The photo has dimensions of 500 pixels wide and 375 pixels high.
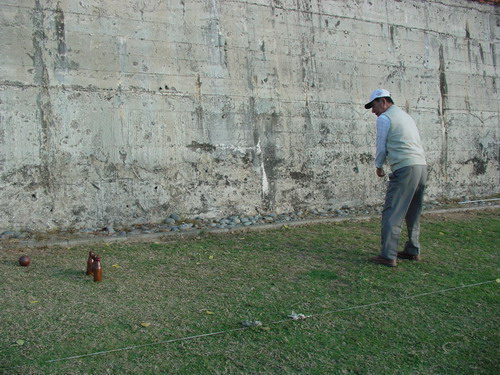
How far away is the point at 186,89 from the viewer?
7.66 meters

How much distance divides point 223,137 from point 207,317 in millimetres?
4362

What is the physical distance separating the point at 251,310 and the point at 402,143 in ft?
8.47

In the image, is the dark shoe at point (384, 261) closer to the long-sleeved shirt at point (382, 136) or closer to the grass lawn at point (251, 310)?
the grass lawn at point (251, 310)

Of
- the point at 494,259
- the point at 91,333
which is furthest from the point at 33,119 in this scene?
the point at 494,259

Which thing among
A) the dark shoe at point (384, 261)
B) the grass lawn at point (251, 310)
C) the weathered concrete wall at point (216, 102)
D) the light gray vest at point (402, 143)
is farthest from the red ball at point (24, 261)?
the light gray vest at point (402, 143)

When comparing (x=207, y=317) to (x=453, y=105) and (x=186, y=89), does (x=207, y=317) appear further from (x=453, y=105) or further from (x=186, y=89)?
(x=453, y=105)

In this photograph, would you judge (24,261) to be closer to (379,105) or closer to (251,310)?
(251,310)

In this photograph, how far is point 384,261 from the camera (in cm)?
542

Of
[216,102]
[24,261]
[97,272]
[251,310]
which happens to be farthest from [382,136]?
[24,261]

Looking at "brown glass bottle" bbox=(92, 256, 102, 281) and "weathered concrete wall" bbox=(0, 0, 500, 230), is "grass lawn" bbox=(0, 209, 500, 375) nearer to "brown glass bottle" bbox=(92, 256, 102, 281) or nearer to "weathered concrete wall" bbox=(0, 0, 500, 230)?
"brown glass bottle" bbox=(92, 256, 102, 281)

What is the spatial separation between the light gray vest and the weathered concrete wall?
300 centimetres

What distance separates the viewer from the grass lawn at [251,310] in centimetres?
319

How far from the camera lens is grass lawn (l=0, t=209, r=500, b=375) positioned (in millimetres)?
3193

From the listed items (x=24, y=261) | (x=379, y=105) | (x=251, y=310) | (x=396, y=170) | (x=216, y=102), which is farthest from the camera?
(x=216, y=102)
